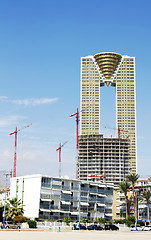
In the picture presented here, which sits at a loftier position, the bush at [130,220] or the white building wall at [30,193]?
the white building wall at [30,193]

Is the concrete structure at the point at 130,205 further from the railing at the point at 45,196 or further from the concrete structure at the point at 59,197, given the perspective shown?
the railing at the point at 45,196

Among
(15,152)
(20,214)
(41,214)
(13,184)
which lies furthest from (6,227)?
(15,152)

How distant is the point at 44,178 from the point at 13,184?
56.7 feet

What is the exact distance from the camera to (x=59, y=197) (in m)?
115

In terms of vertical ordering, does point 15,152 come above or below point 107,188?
above

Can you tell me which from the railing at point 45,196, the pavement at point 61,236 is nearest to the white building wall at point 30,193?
the railing at point 45,196

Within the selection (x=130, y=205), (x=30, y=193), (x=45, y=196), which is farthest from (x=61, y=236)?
(x=130, y=205)

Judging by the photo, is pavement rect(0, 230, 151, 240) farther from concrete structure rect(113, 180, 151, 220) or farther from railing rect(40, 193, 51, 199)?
concrete structure rect(113, 180, 151, 220)

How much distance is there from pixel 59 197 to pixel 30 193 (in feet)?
30.7

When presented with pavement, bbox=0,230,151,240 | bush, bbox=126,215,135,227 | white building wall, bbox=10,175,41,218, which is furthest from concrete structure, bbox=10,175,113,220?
pavement, bbox=0,230,151,240

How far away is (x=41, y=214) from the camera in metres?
110

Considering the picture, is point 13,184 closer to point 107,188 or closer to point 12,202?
point 12,202

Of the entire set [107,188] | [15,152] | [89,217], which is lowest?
[89,217]

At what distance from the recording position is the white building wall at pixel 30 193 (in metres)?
110
